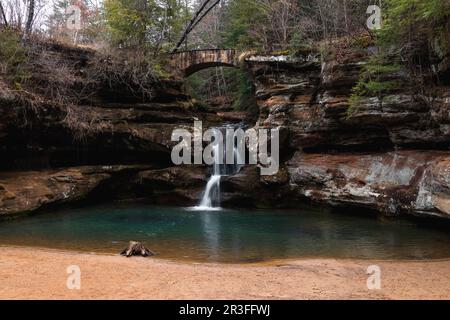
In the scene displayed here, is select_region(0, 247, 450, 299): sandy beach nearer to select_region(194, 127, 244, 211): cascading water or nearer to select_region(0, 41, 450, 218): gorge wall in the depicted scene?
select_region(0, 41, 450, 218): gorge wall

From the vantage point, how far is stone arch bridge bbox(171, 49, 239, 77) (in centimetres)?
2233

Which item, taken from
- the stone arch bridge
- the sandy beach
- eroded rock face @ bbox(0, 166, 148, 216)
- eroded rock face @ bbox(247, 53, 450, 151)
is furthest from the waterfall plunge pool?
the stone arch bridge

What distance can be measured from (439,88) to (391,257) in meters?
5.90

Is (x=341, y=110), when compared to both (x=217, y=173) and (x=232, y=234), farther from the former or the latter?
(x=232, y=234)

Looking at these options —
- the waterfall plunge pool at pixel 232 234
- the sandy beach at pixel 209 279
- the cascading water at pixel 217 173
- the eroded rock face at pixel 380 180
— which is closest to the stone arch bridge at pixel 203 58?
the cascading water at pixel 217 173

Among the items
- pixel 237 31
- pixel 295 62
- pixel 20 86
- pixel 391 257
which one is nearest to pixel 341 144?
pixel 295 62

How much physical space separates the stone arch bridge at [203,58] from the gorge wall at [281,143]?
201 centimetres

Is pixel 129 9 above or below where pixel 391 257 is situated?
above

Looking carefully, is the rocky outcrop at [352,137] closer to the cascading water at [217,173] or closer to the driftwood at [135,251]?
the cascading water at [217,173]

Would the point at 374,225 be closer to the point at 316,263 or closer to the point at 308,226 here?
the point at 308,226

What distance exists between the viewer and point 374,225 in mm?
13430

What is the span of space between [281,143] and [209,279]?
474 inches

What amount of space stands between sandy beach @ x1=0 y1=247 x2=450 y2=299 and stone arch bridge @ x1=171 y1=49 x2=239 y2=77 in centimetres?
1555

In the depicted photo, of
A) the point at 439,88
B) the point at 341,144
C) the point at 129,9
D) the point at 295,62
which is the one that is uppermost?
the point at 129,9
